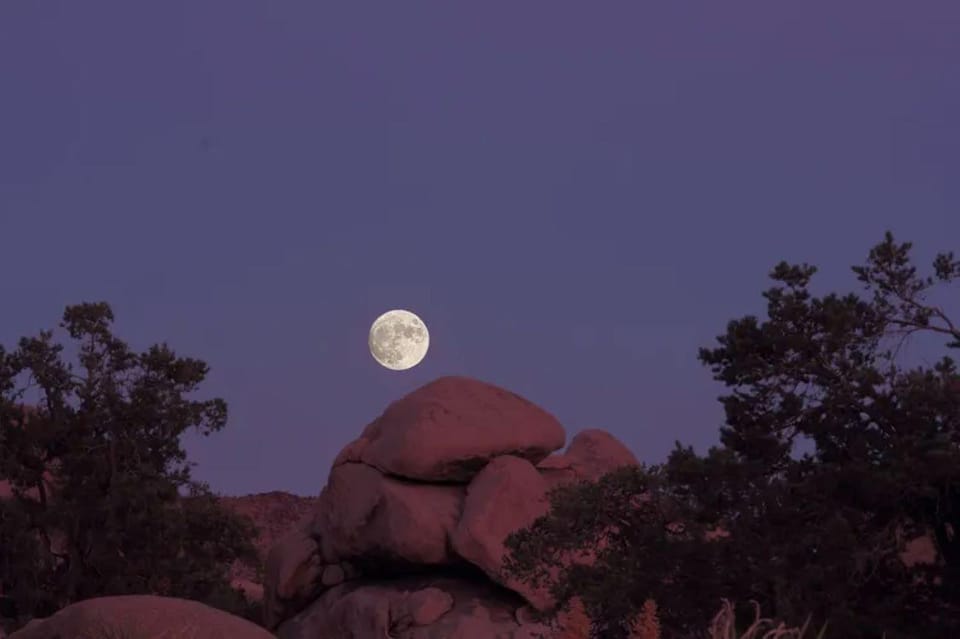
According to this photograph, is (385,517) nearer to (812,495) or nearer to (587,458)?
(587,458)

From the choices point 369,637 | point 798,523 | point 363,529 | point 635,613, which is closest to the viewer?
A: point 635,613

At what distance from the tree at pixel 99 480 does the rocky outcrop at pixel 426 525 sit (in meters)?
2.77

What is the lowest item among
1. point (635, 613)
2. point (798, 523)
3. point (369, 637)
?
point (369, 637)

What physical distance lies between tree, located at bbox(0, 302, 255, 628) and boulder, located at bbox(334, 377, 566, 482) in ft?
13.8

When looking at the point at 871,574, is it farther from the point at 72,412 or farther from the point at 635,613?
the point at 72,412

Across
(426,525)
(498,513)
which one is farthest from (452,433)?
(498,513)

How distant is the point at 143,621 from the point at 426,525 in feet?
42.9

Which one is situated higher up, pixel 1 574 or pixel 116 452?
pixel 116 452

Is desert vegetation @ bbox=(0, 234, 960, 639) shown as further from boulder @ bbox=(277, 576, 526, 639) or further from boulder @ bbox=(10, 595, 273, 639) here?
boulder @ bbox=(277, 576, 526, 639)

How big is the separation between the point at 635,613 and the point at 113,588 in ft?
56.1

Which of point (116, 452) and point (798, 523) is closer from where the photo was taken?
point (798, 523)

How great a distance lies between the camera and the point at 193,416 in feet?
101

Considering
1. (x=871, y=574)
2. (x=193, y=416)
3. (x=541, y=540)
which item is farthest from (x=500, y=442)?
(x=871, y=574)

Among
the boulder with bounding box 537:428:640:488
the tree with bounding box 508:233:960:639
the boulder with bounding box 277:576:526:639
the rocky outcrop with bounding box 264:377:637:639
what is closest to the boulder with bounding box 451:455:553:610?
the rocky outcrop with bounding box 264:377:637:639
